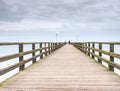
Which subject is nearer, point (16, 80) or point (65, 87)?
point (65, 87)

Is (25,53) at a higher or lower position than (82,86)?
higher

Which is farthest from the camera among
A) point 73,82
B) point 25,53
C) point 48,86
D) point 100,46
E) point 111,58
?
point 100,46

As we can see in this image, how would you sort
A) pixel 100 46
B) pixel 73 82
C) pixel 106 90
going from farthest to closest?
pixel 100 46 → pixel 73 82 → pixel 106 90

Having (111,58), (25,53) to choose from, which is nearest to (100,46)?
(111,58)

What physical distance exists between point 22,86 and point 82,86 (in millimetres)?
1705

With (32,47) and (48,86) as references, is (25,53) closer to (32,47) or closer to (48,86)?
(32,47)

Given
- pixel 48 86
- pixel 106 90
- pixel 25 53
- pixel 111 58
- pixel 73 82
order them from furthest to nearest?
pixel 25 53 → pixel 111 58 → pixel 73 82 → pixel 48 86 → pixel 106 90

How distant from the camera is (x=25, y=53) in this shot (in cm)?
1041

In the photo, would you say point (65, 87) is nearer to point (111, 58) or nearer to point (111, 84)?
point (111, 84)

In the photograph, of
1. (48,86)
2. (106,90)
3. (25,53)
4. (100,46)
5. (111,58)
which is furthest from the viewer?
(100,46)

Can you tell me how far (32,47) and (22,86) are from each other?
6.43 m

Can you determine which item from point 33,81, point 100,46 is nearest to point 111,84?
point 33,81

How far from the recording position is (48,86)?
6.77 metres

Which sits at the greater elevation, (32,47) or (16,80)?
(32,47)
